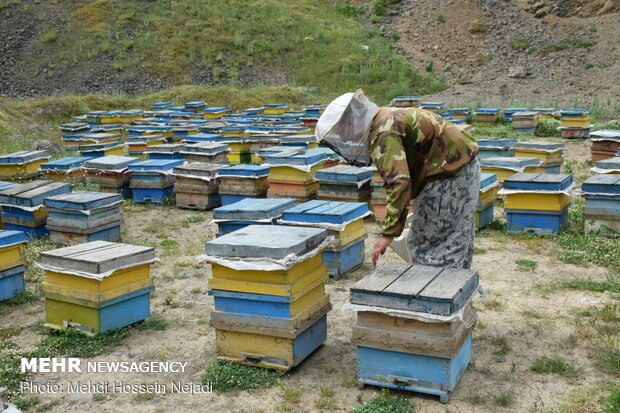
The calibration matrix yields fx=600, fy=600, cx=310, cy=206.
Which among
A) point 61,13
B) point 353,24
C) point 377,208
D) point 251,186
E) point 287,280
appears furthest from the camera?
point 353,24

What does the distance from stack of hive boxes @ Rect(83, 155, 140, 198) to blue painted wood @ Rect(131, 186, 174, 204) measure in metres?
0.28

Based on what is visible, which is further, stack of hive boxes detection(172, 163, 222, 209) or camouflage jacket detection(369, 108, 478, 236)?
stack of hive boxes detection(172, 163, 222, 209)

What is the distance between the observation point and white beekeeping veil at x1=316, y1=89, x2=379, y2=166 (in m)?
3.63

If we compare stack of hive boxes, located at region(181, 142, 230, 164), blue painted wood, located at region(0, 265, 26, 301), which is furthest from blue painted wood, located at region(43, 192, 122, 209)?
stack of hive boxes, located at region(181, 142, 230, 164)

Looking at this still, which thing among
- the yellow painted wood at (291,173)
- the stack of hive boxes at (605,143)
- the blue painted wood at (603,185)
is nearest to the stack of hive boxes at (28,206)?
the yellow painted wood at (291,173)

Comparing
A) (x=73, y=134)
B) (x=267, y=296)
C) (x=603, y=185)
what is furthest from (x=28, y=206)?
(x=73, y=134)

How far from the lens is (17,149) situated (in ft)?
44.0

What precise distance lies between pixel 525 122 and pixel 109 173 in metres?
10.9

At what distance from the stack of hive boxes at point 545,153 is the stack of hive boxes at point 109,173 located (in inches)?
249

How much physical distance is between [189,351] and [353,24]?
30.0 meters

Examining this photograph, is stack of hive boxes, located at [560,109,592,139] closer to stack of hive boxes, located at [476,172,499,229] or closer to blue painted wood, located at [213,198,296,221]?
stack of hive boxes, located at [476,172,499,229]

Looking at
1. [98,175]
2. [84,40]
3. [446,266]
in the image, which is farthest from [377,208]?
[84,40]

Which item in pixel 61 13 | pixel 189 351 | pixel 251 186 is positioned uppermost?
pixel 61 13

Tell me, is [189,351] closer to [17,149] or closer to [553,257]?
[553,257]
